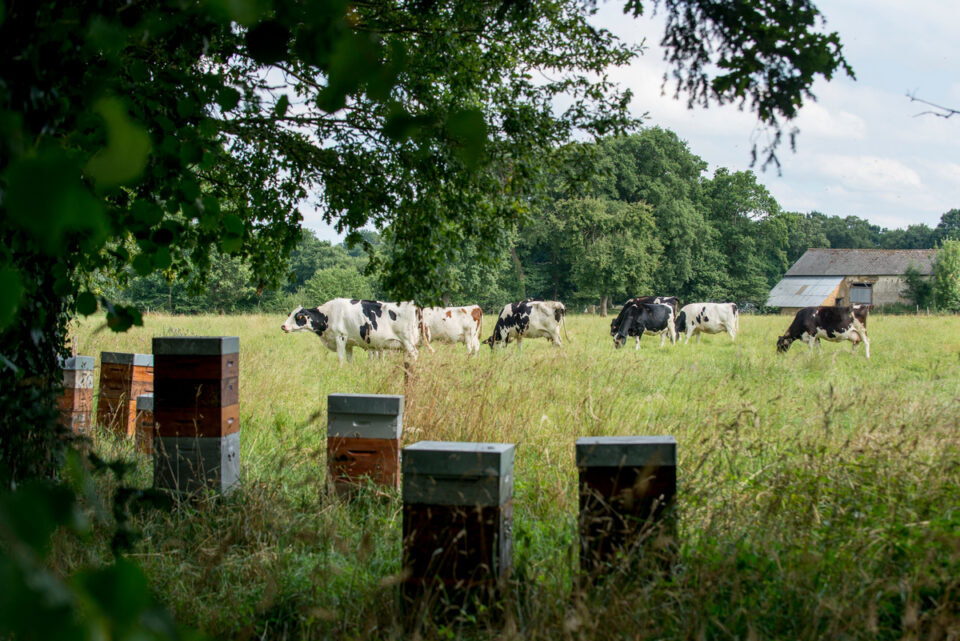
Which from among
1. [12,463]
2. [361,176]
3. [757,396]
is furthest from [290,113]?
[757,396]

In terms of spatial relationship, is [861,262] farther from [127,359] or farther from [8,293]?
[8,293]

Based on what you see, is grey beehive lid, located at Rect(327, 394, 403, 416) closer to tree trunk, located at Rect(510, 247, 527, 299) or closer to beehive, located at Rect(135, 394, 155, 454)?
beehive, located at Rect(135, 394, 155, 454)

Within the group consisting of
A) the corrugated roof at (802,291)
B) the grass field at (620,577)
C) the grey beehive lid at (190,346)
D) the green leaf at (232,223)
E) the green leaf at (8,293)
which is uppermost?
the corrugated roof at (802,291)

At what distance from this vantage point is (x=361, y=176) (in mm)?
6531

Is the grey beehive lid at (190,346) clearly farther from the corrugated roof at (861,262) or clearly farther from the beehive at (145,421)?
the corrugated roof at (861,262)

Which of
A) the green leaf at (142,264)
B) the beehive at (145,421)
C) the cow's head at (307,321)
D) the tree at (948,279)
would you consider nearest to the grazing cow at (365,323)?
the cow's head at (307,321)

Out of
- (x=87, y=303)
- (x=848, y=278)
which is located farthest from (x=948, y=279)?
(x=87, y=303)

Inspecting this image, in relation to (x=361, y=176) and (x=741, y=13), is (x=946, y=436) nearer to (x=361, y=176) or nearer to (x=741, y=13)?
(x=741, y=13)

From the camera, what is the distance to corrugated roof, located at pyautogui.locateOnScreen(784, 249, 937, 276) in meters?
77.8

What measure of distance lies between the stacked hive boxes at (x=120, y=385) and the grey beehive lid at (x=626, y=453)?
5.79 metres

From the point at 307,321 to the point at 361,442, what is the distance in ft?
35.6

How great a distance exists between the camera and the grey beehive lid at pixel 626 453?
3521mm

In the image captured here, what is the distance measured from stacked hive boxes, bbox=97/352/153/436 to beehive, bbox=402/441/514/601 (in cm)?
527

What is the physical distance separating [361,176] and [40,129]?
474 centimetres
